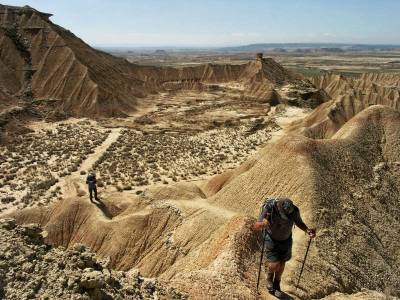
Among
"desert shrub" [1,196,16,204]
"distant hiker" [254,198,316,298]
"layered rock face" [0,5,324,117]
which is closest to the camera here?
"distant hiker" [254,198,316,298]

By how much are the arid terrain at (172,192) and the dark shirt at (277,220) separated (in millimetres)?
1521

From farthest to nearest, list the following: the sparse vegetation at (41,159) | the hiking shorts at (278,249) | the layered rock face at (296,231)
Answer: the sparse vegetation at (41,159) < the layered rock face at (296,231) < the hiking shorts at (278,249)

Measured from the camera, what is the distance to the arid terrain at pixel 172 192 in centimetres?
936

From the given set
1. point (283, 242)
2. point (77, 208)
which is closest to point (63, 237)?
point (77, 208)

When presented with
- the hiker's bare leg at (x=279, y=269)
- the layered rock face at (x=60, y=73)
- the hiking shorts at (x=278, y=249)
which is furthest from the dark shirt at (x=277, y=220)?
the layered rock face at (x=60, y=73)

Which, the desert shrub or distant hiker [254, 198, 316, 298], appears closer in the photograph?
distant hiker [254, 198, 316, 298]

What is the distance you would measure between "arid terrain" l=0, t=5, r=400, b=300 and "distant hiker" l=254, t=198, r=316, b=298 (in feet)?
3.23

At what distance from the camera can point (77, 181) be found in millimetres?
28969

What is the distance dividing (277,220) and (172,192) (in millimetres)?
12139

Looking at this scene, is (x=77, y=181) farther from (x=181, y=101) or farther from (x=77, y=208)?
(x=181, y=101)

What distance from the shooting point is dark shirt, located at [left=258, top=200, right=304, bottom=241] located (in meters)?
8.78

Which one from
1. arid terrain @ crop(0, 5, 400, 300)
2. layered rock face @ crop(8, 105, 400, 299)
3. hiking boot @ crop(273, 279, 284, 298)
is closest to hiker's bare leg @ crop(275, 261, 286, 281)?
hiking boot @ crop(273, 279, 284, 298)

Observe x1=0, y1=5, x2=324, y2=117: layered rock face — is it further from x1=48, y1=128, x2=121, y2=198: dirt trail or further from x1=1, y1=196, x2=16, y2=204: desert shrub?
x1=1, y1=196, x2=16, y2=204: desert shrub

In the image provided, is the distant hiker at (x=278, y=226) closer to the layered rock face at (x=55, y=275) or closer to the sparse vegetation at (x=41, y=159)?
the layered rock face at (x=55, y=275)
